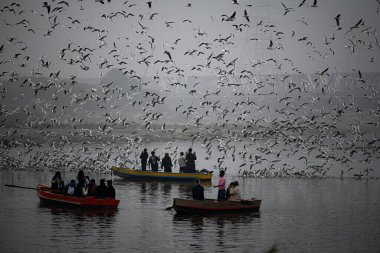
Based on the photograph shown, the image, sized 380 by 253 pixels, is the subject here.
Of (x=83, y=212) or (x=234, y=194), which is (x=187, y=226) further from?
(x=83, y=212)

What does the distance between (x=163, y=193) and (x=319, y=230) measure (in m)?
14.8

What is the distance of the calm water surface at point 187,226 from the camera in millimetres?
28281

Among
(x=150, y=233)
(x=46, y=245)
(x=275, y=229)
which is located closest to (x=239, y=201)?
(x=275, y=229)

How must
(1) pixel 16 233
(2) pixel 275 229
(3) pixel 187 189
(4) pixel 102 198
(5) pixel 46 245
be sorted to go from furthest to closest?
(3) pixel 187 189, (4) pixel 102 198, (2) pixel 275 229, (1) pixel 16 233, (5) pixel 46 245

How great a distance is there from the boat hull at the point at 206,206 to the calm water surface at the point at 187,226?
365 millimetres

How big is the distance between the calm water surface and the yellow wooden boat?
3.22 m

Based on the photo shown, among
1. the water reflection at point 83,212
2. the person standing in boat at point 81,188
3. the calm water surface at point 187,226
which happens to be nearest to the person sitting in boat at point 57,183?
the water reflection at point 83,212

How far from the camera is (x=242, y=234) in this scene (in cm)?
3066

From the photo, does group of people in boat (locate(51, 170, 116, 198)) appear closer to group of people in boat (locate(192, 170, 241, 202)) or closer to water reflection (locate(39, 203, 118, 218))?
water reflection (locate(39, 203, 118, 218))

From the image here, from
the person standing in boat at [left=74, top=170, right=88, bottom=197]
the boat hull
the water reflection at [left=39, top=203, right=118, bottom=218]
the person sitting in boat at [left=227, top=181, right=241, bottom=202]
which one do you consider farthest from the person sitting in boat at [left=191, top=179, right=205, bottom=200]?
the person standing in boat at [left=74, top=170, right=88, bottom=197]

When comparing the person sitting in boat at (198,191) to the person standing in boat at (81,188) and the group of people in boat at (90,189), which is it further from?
the person standing in boat at (81,188)

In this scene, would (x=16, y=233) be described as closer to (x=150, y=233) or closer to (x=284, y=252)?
(x=150, y=233)

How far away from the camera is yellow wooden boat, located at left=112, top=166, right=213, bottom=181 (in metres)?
49.8

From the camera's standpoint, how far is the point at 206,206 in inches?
1336
